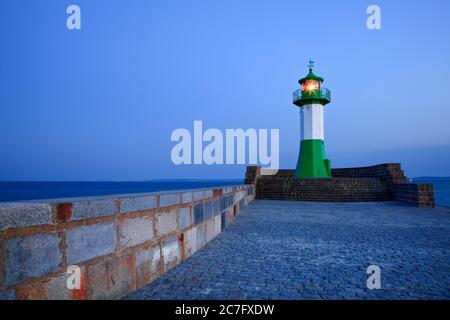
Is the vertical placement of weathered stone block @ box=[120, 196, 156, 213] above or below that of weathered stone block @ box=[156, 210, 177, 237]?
above

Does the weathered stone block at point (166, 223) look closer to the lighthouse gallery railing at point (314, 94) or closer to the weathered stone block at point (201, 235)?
the weathered stone block at point (201, 235)

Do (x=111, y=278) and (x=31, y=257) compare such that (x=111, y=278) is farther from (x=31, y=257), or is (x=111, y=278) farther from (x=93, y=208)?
(x=31, y=257)

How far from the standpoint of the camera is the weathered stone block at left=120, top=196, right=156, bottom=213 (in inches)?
124

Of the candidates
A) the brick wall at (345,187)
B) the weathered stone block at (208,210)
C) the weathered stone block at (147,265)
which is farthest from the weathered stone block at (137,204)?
the brick wall at (345,187)

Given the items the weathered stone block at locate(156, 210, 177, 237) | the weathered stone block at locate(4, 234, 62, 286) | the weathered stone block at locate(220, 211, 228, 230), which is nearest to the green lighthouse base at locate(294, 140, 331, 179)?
the weathered stone block at locate(220, 211, 228, 230)

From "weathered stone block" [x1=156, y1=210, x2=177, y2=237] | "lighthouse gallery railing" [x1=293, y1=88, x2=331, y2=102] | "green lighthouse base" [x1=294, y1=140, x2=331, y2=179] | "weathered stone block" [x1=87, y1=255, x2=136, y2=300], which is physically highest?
"lighthouse gallery railing" [x1=293, y1=88, x2=331, y2=102]

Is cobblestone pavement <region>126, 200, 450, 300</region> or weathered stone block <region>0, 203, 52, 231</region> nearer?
weathered stone block <region>0, 203, 52, 231</region>

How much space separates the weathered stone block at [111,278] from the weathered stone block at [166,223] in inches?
25.0

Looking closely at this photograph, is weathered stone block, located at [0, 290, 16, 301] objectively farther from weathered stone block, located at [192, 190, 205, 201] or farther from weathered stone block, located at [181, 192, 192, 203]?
weathered stone block, located at [192, 190, 205, 201]

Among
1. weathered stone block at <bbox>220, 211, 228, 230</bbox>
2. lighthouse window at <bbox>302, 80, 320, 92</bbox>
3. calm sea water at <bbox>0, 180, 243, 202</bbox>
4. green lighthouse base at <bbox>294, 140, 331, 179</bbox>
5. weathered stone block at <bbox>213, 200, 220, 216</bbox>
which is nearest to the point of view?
weathered stone block at <bbox>213, 200, 220, 216</bbox>

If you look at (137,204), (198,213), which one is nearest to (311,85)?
(198,213)

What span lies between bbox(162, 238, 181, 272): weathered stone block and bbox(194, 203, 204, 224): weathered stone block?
0.82 meters

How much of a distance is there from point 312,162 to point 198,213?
1947cm

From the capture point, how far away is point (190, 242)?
4.81m
